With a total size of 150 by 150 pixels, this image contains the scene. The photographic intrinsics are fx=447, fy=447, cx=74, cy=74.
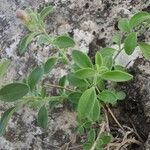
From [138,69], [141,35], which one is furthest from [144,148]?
[141,35]

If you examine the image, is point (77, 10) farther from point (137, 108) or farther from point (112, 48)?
point (137, 108)

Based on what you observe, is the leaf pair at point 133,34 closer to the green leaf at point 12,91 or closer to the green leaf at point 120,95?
the green leaf at point 120,95

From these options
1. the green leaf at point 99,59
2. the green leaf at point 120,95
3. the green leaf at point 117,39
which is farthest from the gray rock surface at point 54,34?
the green leaf at point 99,59

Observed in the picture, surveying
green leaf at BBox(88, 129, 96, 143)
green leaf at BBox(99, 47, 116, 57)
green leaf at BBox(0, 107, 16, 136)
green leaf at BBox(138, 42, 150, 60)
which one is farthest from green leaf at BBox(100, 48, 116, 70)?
green leaf at BBox(0, 107, 16, 136)

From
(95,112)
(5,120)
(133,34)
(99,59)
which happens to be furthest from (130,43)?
(5,120)

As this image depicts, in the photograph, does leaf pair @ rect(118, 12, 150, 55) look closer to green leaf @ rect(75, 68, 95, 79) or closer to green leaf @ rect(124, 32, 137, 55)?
green leaf @ rect(124, 32, 137, 55)

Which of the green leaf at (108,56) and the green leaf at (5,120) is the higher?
the green leaf at (108,56)
